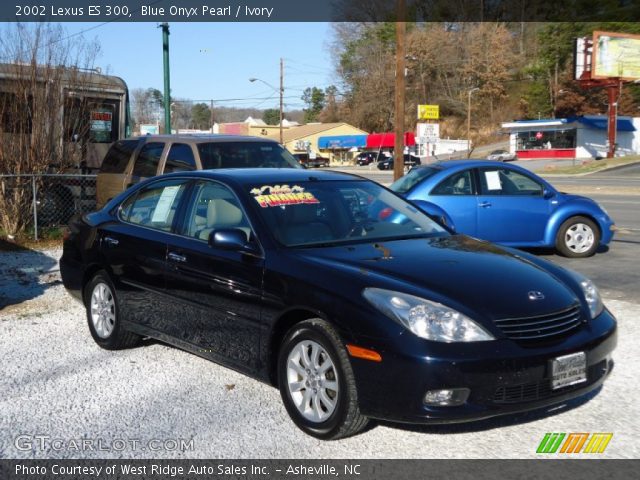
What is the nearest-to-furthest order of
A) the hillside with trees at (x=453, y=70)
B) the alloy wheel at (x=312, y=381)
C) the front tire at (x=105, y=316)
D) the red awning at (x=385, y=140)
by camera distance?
the alloy wheel at (x=312, y=381) < the front tire at (x=105, y=316) < the red awning at (x=385, y=140) < the hillside with trees at (x=453, y=70)

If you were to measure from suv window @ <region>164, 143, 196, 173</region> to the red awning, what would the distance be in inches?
2664

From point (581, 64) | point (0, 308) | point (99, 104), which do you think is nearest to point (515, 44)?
point (581, 64)

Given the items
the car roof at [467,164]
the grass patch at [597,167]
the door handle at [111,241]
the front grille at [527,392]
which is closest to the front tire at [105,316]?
the door handle at [111,241]

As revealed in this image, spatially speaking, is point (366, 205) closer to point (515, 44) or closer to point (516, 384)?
point (516, 384)

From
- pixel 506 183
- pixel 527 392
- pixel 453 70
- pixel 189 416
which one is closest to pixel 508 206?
pixel 506 183

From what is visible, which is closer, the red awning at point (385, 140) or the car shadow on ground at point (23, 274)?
the car shadow on ground at point (23, 274)

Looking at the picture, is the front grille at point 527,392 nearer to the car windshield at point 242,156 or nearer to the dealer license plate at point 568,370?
the dealer license plate at point 568,370

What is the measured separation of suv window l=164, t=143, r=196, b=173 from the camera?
394 inches

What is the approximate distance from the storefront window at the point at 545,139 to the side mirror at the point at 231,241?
204 ft

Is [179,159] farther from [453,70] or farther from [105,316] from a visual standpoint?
[453,70]

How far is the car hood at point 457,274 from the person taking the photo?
396 centimetres

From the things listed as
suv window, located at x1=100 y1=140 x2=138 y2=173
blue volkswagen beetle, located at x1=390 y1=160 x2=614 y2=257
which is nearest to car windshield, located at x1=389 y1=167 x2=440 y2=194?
blue volkswagen beetle, located at x1=390 y1=160 x2=614 y2=257

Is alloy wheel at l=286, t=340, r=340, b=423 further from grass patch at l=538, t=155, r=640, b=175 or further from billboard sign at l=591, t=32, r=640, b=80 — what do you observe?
billboard sign at l=591, t=32, r=640, b=80

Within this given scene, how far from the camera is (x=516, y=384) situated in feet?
12.4
